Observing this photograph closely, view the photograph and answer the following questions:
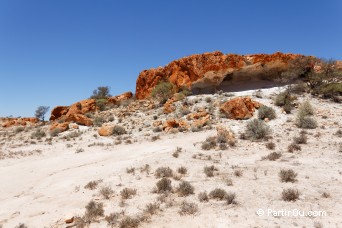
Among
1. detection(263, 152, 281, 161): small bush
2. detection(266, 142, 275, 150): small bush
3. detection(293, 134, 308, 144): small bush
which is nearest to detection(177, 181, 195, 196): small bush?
detection(263, 152, 281, 161): small bush

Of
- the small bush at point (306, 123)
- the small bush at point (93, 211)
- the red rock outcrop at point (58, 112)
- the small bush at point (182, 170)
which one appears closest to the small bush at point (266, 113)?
the small bush at point (306, 123)

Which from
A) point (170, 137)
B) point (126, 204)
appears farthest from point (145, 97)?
point (126, 204)

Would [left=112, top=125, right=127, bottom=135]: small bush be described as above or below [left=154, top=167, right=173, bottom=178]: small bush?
above

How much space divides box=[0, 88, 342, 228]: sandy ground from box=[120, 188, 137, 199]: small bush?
0.16 meters

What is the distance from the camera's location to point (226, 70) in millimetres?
26078

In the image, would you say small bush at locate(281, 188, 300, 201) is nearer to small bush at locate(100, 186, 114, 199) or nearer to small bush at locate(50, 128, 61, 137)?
small bush at locate(100, 186, 114, 199)

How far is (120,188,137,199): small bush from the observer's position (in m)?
7.78

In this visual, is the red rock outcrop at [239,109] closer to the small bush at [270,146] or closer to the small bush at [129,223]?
the small bush at [270,146]

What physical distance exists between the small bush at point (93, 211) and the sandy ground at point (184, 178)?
0.18 meters

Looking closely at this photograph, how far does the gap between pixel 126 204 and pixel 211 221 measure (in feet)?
7.95

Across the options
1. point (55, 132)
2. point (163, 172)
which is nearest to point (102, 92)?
point (55, 132)

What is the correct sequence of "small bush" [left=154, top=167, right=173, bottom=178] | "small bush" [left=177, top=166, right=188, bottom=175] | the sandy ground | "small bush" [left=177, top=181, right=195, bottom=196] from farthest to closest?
"small bush" [left=177, top=166, right=188, bottom=175]
"small bush" [left=154, top=167, right=173, bottom=178]
"small bush" [left=177, top=181, right=195, bottom=196]
the sandy ground

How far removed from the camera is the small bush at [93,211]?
6.55 metres

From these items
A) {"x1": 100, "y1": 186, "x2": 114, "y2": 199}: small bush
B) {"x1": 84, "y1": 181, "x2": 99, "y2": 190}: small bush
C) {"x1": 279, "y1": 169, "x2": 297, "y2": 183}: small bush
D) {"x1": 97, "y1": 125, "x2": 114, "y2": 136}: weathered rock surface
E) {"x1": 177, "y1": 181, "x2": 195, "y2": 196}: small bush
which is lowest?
{"x1": 279, "y1": 169, "x2": 297, "y2": 183}: small bush
